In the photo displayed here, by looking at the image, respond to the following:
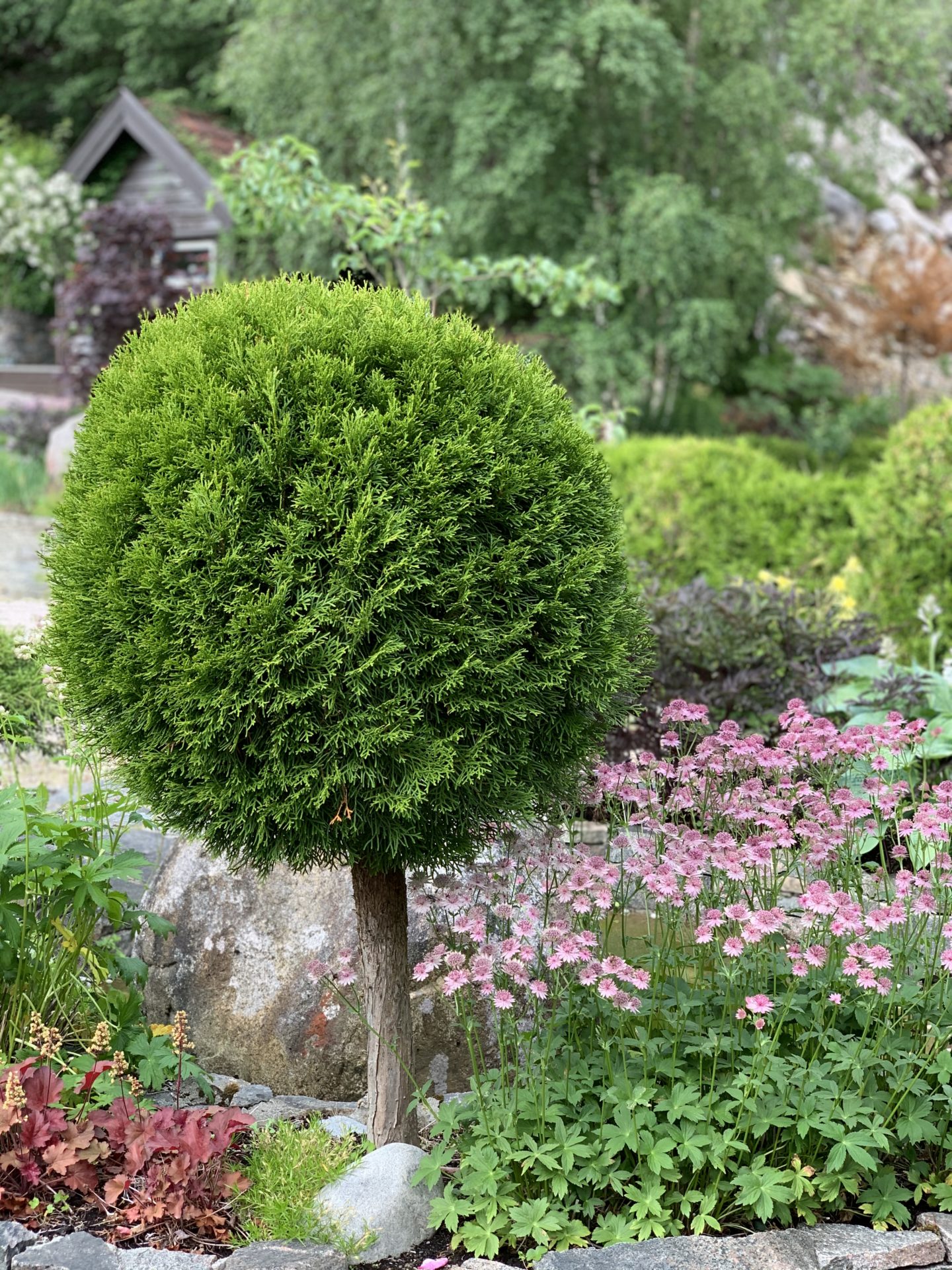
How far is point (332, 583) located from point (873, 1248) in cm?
168

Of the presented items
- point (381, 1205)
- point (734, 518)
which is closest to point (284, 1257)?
point (381, 1205)

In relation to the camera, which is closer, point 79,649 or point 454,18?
point 79,649

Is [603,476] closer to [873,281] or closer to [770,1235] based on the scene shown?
[770,1235]

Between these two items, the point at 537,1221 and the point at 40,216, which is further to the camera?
the point at 40,216

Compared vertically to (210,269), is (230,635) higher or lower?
lower

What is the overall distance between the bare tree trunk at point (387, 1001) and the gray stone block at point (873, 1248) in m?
0.94

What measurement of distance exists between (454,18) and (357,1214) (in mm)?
13359

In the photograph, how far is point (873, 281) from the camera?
56.5 ft

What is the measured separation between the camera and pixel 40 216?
20.5 m

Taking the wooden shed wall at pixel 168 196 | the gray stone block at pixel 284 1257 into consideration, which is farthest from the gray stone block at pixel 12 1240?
the wooden shed wall at pixel 168 196

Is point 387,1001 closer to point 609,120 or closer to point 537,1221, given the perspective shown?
point 537,1221

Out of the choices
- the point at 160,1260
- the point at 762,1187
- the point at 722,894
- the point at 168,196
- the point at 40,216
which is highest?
the point at 168,196

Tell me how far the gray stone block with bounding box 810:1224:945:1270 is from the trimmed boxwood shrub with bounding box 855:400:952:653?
12.1 ft

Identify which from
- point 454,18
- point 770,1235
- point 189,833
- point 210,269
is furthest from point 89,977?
point 210,269
